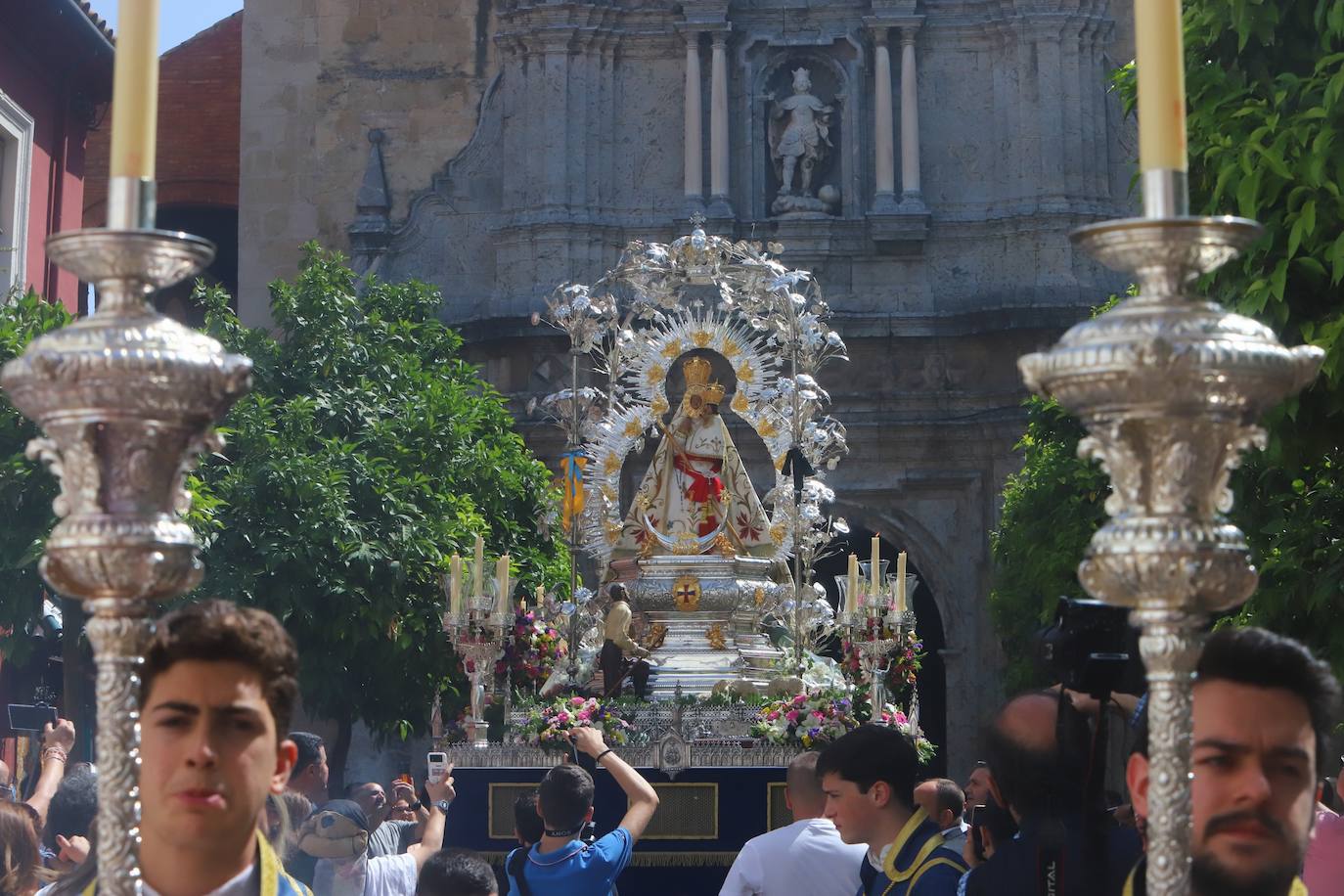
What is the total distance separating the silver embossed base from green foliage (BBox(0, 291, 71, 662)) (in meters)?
5.70

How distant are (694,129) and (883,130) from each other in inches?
106

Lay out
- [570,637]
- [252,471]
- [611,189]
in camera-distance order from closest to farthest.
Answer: [570,637] → [252,471] → [611,189]

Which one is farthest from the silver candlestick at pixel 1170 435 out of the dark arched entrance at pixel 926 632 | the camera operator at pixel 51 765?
the dark arched entrance at pixel 926 632

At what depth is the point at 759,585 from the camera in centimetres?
1570

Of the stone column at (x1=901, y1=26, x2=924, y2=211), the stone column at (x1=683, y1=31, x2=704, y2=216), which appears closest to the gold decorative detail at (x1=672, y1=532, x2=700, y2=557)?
the stone column at (x1=683, y1=31, x2=704, y2=216)

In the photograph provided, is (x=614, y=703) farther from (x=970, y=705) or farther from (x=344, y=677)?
(x=970, y=705)

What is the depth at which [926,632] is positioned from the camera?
31.8 metres

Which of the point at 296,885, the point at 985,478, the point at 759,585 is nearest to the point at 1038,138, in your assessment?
the point at 985,478

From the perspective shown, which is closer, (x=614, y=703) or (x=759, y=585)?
(x=614, y=703)

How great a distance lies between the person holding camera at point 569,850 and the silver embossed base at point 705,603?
6979mm

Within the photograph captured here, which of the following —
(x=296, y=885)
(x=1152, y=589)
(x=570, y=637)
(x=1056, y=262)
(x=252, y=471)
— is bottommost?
(x=296, y=885)

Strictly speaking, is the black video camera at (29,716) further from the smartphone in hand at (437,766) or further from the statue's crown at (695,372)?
the statue's crown at (695,372)

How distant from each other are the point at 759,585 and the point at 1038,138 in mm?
16670

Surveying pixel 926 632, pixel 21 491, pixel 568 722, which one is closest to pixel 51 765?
pixel 568 722
